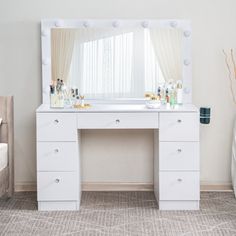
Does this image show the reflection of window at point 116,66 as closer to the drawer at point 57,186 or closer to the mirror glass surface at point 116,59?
the mirror glass surface at point 116,59

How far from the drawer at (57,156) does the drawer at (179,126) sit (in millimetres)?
646

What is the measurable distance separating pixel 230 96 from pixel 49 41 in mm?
1513

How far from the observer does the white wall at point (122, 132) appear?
14.5 feet

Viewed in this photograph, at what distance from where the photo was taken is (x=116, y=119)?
401cm

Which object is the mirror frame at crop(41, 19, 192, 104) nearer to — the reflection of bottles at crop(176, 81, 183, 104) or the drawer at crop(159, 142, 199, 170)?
the reflection of bottles at crop(176, 81, 183, 104)

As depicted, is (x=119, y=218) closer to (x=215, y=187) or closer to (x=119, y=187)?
(x=119, y=187)

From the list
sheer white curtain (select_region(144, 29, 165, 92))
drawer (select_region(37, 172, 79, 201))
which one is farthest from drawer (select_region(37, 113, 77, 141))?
sheer white curtain (select_region(144, 29, 165, 92))

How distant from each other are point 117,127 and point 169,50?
0.82 m

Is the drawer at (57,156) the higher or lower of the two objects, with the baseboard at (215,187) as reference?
higher

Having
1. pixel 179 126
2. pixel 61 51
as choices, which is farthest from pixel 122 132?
pixel 61 51

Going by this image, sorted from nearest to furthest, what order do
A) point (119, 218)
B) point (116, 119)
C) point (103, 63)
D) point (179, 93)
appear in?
point (119, 218) < point (116, 119) < point (179, 93) < point (103, 63)

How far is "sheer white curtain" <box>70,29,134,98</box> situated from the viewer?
442 cm

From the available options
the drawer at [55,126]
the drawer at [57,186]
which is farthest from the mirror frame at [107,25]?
the drawer at [57,186]

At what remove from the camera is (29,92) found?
4.51 meters
